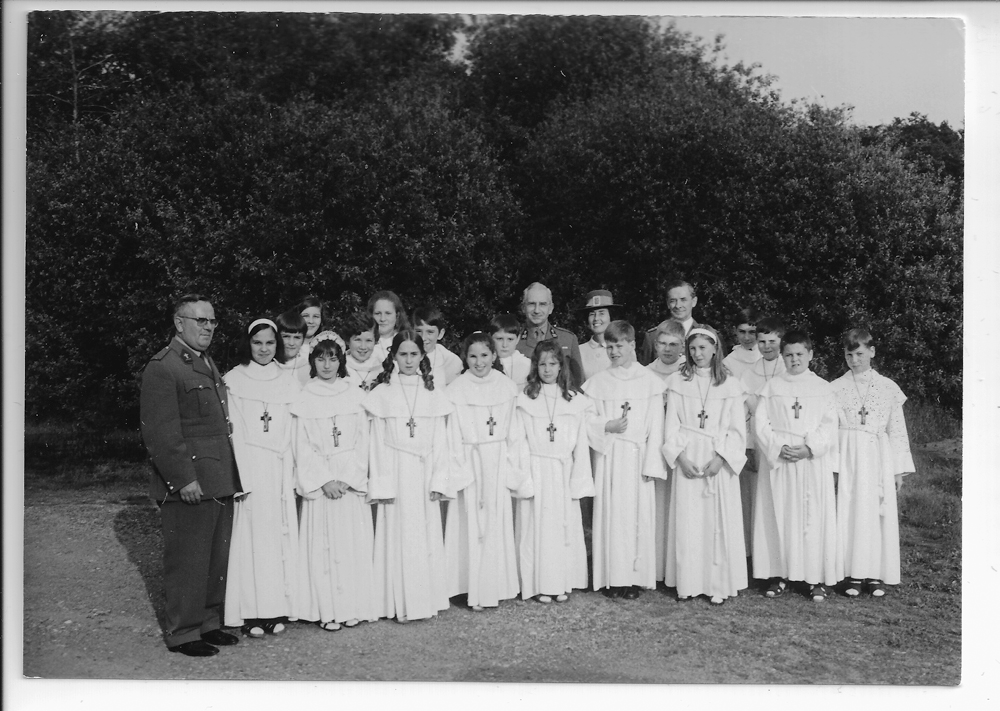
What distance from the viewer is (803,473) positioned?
6.94 m

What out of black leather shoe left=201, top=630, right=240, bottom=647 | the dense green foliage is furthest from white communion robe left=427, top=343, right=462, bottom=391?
black leather shoe left=201, top=630, right=240, bottom=647

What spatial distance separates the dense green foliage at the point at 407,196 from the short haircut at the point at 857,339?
37 centimetres

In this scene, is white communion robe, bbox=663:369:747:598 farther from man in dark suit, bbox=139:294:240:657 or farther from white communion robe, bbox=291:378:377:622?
man in dark suit, bbox=139:294:240:657

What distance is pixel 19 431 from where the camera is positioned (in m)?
7.23

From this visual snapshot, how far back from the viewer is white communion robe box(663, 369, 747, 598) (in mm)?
6836

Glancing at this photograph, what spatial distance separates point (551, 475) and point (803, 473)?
167 cm

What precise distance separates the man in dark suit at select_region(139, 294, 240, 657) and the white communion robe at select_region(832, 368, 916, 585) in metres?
3.96

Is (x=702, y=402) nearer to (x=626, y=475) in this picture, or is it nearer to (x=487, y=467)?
(x=626, y=475)

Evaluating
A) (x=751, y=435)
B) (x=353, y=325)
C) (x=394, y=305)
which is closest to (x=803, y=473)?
(x=751, y=435)

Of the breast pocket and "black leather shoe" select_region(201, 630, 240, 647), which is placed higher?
the breast pocket

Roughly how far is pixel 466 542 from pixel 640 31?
403 centimetres

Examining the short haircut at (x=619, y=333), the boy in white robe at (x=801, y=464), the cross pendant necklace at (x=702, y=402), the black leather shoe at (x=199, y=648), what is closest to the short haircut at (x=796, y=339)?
the boy in white robe at (x=801, y=464)

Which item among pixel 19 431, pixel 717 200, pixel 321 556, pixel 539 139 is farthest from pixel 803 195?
pixel 19 431

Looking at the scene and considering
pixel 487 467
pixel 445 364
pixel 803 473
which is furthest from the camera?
pixel 445 364
